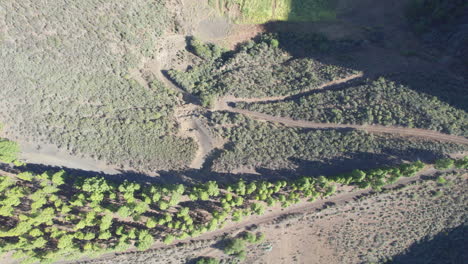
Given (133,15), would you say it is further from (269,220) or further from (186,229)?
(269,220)

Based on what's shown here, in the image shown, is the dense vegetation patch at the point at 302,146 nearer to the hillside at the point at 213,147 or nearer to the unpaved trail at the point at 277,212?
the hillside at the point at 213,147

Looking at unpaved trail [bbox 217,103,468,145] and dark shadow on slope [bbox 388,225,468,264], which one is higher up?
unpaved trail [bbox 217,103,468,145]

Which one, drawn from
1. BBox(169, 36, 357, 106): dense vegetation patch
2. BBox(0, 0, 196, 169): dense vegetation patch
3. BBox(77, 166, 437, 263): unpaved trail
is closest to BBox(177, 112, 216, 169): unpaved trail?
BBox(0, 0, 196, 169): dense vegetation patch

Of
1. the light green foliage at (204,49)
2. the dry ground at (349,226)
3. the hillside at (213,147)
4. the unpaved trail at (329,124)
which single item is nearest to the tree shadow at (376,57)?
the hillside at (213,147)

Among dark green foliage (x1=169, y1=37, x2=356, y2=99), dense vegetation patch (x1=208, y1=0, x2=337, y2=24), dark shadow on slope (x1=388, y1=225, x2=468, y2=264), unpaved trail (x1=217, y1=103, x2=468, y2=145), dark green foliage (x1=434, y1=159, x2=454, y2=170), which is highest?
dense vegetation patch (x1=208, y1=0, x2=337, y2=24)

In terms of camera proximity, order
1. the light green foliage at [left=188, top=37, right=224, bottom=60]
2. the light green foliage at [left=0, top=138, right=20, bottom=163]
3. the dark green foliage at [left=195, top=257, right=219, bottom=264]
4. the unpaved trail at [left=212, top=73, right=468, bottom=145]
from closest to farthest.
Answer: the light green foliage at [left=0, top=138, right=20, bottom=163], the dark green foliage at [left=195, top=257, right=219, bottom=264], the unpaved trail at [left=212, top=73, right=468, bottom=145], the light green foliage at [left=188, top=37, right=224, bottom=60]

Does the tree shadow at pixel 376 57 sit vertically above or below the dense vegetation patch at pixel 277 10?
below

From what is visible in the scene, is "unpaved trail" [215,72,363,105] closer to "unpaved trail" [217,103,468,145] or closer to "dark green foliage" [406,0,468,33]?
"unpaved trail" [217,103,468,145]

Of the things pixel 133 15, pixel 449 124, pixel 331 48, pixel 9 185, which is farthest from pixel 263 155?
pixel 9 185
